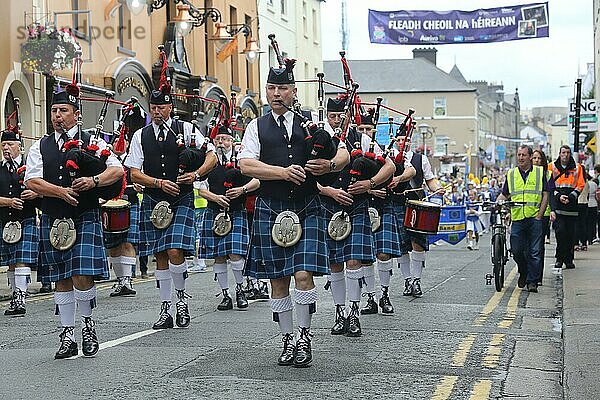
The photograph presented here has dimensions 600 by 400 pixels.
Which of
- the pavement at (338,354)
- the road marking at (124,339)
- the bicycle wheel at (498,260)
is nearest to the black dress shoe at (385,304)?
the pavement at (338,354)

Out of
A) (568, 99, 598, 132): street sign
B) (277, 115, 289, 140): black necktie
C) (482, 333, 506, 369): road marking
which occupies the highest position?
(568, 99, 598, 132): street sign

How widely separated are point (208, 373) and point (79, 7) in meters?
16.5

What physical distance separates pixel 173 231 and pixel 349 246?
151 centimetres

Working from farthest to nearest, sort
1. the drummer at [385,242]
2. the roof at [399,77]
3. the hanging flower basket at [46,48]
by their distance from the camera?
the roof at [399,77], the hanging flower basket at [46,48], the drummer at [385,242]

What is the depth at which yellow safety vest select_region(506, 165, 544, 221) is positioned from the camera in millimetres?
12641

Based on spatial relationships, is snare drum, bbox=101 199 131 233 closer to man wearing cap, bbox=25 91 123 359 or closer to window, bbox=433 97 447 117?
man wearing cap, bbox=25 91 123 359

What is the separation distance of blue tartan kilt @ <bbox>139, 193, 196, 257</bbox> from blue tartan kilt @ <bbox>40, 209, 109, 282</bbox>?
138cm

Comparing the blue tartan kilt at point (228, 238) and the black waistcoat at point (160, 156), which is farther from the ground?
the black waistcoat at point (160, 156)

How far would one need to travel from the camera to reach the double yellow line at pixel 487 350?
6375mm

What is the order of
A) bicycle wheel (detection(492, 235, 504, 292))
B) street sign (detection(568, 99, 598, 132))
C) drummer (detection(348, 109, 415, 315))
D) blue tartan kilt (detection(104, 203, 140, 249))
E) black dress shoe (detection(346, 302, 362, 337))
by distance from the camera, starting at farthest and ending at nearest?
street sign (detection(568, 99, 598, 132))
bicycle wheel (detection(492, 235, 504, 292))
blue tartan kilt (detection(104, 203, 140, 249))
drummer (detection(348, 109, 415, 315))
black dress shoe (detection(346, 302, 362, 337))

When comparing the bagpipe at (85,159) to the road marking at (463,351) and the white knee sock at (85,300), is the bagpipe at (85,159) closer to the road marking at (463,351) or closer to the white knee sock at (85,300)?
the white knee sock at (85,300)

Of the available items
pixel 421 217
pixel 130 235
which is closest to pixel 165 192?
pixel 421 217

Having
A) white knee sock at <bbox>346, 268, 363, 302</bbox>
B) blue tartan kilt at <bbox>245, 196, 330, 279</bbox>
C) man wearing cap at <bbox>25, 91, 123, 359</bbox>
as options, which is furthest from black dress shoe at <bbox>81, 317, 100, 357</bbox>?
white knee sock at <bbox>346, 268, 363, 302</bbox>

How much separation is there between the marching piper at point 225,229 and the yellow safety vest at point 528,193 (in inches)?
136
